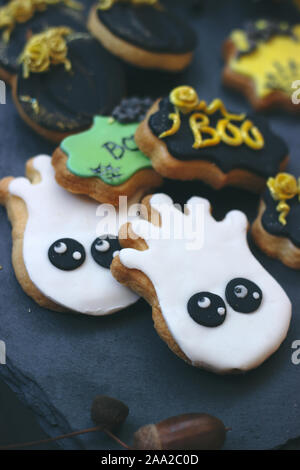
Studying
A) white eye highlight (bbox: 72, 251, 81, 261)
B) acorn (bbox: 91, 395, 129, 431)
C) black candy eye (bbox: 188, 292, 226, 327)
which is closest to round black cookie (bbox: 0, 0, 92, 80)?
white eye highlight (bbox: 72, 251, 81, 261)

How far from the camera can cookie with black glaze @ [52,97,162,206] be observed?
2117mm

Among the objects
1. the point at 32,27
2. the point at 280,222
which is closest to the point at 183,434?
the point at 280,222

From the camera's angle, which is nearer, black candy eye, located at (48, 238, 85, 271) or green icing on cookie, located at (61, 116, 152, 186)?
black candy eye, located at (48, 238, 85, 271)

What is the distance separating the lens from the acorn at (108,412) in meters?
1.71

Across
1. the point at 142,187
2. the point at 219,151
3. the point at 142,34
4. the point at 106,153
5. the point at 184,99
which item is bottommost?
the point at 142,187

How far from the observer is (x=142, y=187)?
2.25 m

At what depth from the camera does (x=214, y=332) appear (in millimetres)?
1839

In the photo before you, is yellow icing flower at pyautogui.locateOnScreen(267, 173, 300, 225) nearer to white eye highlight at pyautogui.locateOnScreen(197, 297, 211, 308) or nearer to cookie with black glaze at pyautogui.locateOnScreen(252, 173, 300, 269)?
cookie with black glaze at pyautogui.locateOnScreen(252, 173, 300, 269)

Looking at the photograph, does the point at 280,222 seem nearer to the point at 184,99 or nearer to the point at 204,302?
the point at 204,302

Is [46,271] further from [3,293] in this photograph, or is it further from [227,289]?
[227,289]

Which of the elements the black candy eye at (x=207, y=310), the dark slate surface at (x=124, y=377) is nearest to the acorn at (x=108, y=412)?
the dark slate surface at (x=124, y=377)

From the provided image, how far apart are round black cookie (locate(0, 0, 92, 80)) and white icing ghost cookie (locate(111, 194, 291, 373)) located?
1057 mm

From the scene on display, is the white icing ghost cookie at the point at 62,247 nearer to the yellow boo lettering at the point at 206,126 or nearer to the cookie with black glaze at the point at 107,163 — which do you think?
the cookie with black glaze at the point at 107,163

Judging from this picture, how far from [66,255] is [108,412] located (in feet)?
1.87
